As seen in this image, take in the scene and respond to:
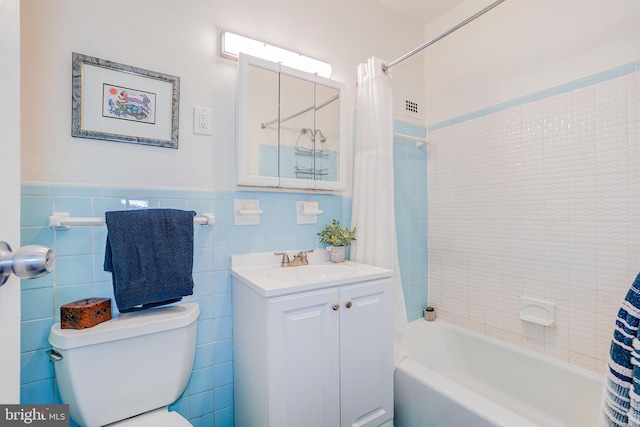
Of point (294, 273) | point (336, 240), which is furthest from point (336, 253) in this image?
point (294, 273)

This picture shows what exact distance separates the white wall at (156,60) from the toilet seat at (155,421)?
866 millimetres

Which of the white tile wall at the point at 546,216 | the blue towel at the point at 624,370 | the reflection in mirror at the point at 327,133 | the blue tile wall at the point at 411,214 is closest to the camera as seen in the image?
the blue towel at the point at 624,370

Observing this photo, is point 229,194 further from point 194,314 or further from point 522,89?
point 522,89

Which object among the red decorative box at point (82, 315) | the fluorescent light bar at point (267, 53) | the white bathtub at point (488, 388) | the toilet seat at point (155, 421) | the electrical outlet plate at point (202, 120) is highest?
the fluorescent light bar at point (267, 53)

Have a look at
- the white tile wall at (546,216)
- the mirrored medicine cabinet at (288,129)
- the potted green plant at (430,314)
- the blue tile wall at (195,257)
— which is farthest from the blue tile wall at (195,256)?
the potted green plant at (430,314)

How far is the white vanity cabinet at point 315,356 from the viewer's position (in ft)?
3.45

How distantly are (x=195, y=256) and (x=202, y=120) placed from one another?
62 centimetres

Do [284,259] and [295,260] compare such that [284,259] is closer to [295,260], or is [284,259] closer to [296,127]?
[295,260]

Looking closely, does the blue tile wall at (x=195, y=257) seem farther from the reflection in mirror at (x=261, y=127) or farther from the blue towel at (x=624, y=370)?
the blue towel at (x=624, y=370)

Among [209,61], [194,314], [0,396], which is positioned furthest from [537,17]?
[0,396]

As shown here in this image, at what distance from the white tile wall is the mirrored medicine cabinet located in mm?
887

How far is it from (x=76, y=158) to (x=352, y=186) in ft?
4.35

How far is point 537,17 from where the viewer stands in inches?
62.6

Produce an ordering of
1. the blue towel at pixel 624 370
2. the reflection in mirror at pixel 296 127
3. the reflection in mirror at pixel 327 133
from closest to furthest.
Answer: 1. the blue towel at pixel 624 370
2. the reflection in mirror at pixel 296 127
3. the reflection in mirror at pixel 327 133
